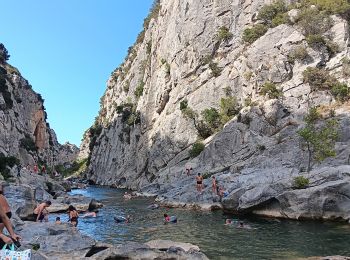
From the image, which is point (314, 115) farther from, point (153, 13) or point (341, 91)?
point (153, 13)

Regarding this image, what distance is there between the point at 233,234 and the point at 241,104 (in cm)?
3745

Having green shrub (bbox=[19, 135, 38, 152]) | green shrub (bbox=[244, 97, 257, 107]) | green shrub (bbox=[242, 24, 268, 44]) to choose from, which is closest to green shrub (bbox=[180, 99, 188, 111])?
green shrub (bbox=[244, 97, 257, 107])

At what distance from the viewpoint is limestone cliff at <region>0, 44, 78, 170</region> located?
67.9 metres

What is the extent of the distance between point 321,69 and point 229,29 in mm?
22152

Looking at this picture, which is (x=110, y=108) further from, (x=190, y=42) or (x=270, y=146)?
(x=270, y=146)

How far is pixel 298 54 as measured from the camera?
5669cm

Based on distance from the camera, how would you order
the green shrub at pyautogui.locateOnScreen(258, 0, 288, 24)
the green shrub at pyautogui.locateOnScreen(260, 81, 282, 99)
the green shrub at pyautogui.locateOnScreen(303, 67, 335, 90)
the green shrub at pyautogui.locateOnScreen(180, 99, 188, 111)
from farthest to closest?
1. the green shrub at pyautogui.locateOnScreen(180, 99, 188, 111)
2. the green shrub at pyautogui.locateOnScreen(258, 0, 288, 24)
3. the green shrub at pyautogui.locateOnScreen(260, 81, 282, 99)
4. the green shrub at pyautogui.locateOnScreen(303, 67, 335, 90)

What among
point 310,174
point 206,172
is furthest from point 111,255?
point 206,172

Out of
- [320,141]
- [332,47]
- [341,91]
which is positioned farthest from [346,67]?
[320,141]

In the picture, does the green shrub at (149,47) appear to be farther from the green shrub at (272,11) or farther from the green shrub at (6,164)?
the green shrub at (6,164)

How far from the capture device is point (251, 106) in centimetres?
5484

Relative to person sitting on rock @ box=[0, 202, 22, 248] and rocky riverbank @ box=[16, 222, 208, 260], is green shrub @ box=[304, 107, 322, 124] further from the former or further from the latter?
person sitting on rock @ box=[0, 202, 22, 248]

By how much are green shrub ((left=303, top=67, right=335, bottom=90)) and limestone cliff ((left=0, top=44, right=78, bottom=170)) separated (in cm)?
4290

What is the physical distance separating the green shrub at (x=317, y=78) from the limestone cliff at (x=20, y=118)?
42.9 metres
